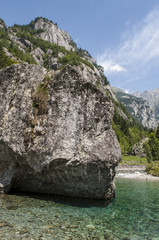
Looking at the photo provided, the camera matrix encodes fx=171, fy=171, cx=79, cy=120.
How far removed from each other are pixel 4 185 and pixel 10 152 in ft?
9.77

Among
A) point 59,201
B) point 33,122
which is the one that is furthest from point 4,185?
point 33,122

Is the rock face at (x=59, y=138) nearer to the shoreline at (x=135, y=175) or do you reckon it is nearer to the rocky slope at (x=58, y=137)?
the rocky slope at (x=58, y=137)

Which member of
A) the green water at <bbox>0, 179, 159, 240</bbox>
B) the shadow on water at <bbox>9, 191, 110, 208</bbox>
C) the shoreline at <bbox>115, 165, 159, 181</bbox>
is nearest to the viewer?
the green water at <bbox>0, 179, 159, 240</bbox>

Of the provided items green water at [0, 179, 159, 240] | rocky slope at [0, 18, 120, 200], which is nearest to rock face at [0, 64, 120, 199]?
rocky slope at [0, 18, 120, 200]

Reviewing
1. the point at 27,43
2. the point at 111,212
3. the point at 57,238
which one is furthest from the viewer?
the point at 27,43

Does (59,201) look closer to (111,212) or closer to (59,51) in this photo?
(111,212)

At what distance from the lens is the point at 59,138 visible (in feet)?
45.2

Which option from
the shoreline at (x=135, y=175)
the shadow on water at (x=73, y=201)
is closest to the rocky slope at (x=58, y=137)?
the shadow on water at (x=73, y=201)

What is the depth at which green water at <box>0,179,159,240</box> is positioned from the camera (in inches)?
328

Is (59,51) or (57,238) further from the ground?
(59,51)

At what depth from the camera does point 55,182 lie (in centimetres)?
1517

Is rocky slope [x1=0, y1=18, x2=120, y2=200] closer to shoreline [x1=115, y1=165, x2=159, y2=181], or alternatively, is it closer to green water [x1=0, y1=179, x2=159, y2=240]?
green water [x1=0, y1=179, x2=159, y2=240]

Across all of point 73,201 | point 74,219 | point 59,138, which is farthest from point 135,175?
point 74,219

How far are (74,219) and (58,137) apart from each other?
233 inches
